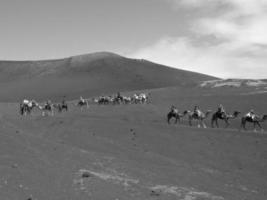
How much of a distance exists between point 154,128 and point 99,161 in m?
16.2

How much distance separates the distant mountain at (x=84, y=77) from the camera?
4771 inches

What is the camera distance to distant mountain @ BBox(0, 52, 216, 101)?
121188mm

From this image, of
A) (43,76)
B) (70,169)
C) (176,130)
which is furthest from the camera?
(43,76)

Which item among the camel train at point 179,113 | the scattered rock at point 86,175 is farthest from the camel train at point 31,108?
the scattered rock at point 86,175

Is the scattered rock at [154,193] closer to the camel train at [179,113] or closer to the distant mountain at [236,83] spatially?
the camel train at [179,113]

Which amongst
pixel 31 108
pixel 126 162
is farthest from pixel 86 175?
pixel 31 108

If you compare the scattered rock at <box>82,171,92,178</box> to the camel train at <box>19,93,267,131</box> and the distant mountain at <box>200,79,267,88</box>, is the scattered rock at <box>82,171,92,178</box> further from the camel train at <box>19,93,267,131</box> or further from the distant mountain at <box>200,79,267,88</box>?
the distant mountain at <box>200,79,267,88</box>

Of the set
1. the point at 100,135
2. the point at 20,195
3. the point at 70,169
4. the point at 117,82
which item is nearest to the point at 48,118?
the point at 100,135

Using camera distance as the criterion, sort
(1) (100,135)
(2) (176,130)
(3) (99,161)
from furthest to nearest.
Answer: (2) (176,130) < (1) (100,135) < (3) (99,161)

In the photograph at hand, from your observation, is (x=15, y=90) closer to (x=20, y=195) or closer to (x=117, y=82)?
(x=117, y=82)

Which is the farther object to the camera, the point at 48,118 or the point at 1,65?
the point at 1,65

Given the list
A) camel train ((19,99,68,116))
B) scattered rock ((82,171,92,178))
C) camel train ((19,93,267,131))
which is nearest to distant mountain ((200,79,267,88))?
camel train ((19,93,267,131))

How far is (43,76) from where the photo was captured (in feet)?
459

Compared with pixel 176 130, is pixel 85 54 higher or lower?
higher
